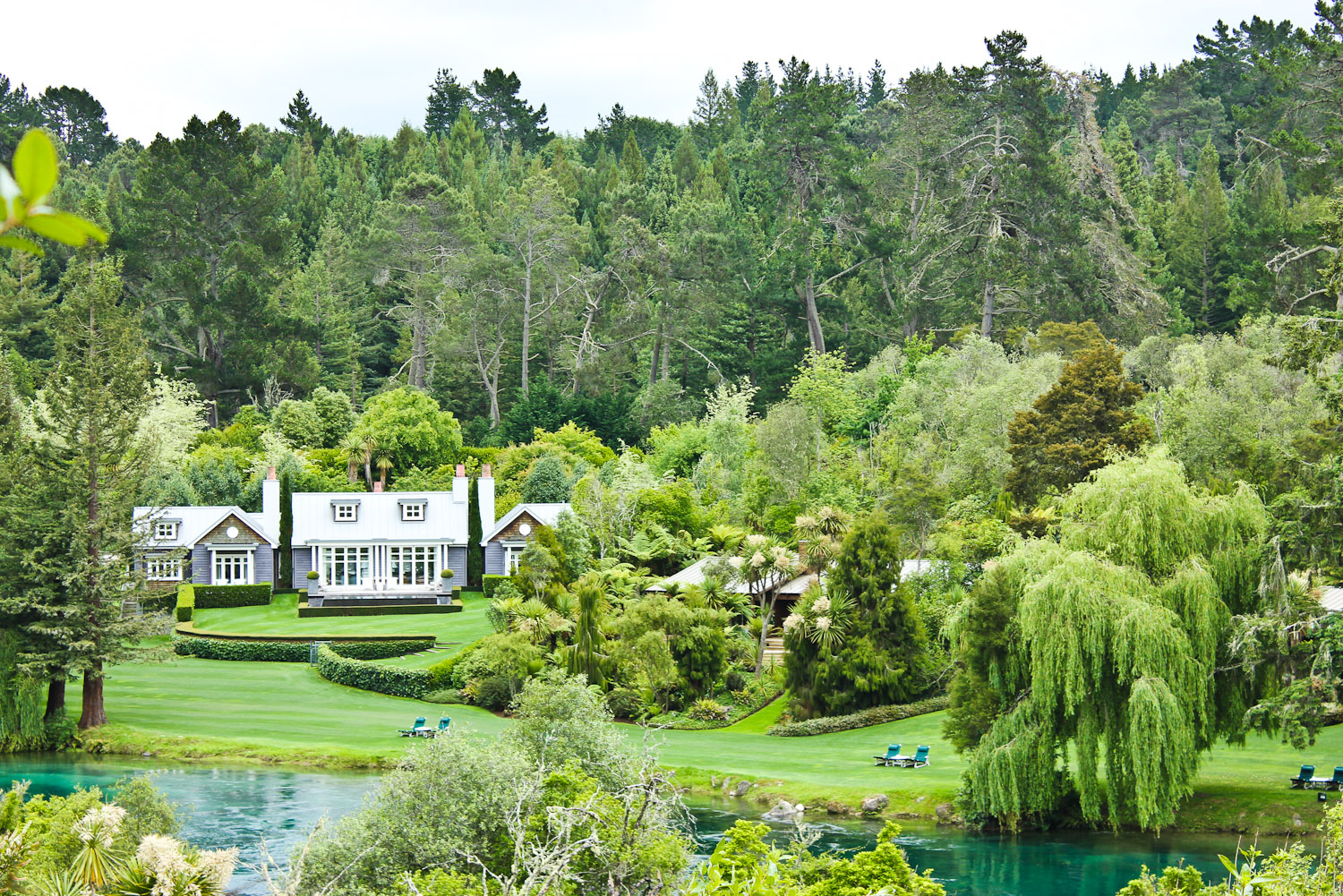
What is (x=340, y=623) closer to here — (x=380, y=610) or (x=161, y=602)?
(x=380, y=610)

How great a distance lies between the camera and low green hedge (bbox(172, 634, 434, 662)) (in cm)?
4906

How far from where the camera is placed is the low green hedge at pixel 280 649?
49.1 meters

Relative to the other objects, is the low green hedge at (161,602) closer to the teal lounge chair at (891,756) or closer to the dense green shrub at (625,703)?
the dense green shrub at (625,703)

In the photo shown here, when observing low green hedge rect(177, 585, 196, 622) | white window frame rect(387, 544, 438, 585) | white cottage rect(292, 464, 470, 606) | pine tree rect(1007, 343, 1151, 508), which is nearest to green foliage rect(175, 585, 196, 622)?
low green hedge rect(177, 585, 196, 622)

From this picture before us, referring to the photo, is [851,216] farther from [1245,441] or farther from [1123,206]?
[1245,441]

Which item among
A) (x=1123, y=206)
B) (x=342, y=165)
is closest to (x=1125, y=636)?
(x=1123, y=206)

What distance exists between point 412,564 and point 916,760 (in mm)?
30740

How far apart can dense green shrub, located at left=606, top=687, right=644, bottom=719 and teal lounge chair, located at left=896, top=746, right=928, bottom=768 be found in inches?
386

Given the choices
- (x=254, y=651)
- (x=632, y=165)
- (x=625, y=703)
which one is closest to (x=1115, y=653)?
(x=625, y=703)

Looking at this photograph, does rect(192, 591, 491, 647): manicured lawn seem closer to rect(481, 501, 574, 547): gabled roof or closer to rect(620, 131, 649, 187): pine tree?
rect(481, 501, 574, 547): gabled roof

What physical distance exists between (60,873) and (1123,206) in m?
64.5

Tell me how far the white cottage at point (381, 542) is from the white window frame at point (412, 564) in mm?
40

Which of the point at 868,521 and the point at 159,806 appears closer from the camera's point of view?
the point at 159,806

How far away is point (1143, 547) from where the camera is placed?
2997cm
